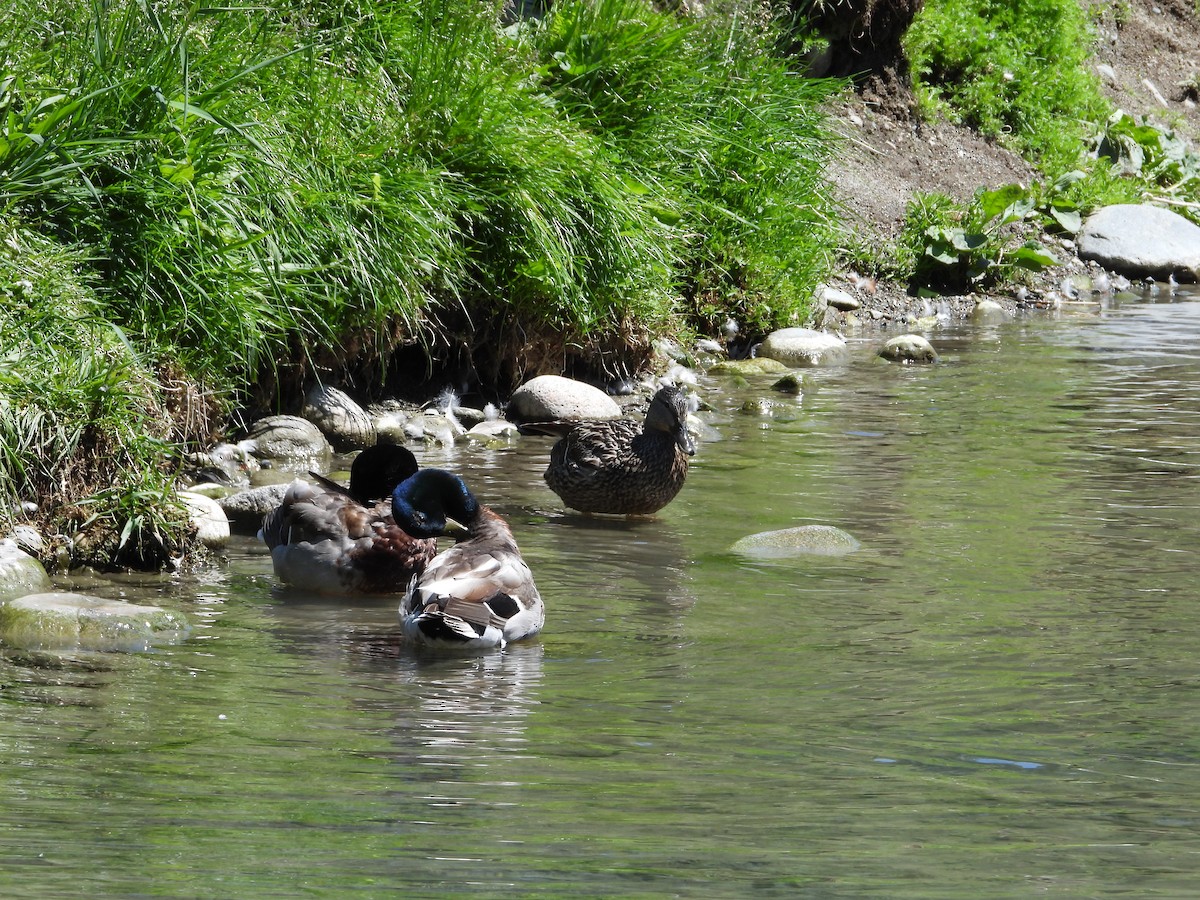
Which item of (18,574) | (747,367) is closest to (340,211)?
(18,574)

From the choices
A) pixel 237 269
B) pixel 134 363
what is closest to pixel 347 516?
pixel 134 363

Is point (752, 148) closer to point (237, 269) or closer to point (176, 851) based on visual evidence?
point (237, 269)

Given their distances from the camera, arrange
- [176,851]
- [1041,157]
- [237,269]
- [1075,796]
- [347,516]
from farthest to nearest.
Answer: [1041,157]
[237,269]
[347,516]
[1075,796]
[176,851]

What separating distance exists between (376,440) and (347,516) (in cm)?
258

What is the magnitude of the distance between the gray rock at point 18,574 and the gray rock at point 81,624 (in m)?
0.24

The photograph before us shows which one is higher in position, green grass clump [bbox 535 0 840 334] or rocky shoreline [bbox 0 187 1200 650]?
green grass clump [bbox 535 0 840 334]

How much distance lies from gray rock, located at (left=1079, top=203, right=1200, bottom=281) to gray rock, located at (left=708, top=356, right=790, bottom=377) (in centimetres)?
649

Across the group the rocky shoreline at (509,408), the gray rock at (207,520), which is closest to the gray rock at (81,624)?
the rocky shoreline at (509,408)

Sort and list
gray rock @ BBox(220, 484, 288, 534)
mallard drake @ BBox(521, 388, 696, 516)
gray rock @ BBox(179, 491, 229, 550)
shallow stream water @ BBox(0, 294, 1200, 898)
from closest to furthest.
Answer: shallow stream water @ BBox(0, 294, 1200, 898) < gray rock @ BBox(179, 491, 229, 550) < gray rock @ BBox(220, 484, 288, 534) < mallard drake @ BBox(521, 388, 696, 516)

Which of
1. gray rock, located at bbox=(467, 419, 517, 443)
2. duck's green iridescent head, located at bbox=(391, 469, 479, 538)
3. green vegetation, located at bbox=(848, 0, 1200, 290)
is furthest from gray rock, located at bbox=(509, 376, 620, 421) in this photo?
green vegetation, located at bbox=(848, 0, 1200, 290)

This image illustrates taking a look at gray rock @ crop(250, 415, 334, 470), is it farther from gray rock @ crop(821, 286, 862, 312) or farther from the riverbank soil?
gray rock @ crop(821, 286, 862, 312)

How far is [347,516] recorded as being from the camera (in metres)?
5.69

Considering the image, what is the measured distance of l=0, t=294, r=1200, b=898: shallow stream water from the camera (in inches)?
117

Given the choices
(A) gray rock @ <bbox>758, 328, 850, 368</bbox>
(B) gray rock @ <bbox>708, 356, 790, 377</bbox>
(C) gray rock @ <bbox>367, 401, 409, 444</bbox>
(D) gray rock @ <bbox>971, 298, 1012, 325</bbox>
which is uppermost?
(D) gray rock @ <bbox>971, 298, 1012, 325</bbox>
